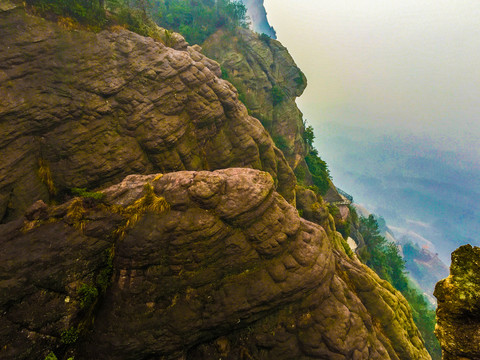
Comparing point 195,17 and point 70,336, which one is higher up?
point 195,17

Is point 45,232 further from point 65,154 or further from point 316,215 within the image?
point 316,215

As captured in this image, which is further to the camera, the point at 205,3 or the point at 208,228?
the point at 205,3

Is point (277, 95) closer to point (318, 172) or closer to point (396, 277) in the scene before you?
point (318, 172)

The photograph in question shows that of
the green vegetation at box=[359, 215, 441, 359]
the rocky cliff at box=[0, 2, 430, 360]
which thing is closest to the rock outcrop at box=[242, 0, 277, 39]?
the green vegetation at box=[359, 215, 441, 359]

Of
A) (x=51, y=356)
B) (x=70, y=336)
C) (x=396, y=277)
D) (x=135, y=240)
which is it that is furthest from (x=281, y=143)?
(x=396, y=277)

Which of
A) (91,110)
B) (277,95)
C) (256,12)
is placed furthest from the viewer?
(256,12)

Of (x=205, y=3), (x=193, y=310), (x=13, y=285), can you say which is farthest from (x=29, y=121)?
(x=205, y=3)
